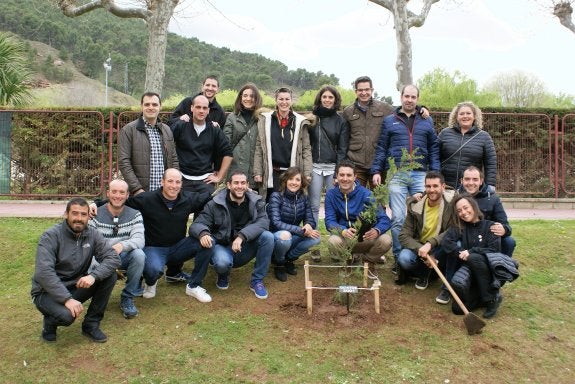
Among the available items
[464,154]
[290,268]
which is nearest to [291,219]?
[290,268]

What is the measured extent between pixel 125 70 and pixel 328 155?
2275 inches

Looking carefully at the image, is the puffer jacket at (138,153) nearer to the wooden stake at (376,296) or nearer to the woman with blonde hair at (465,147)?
the wooden stake at (376,296)

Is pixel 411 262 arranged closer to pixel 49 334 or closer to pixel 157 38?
pixel 49 334

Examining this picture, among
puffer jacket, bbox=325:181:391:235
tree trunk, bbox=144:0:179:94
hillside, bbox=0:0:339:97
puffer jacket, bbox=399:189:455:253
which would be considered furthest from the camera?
hillside, bbox=0:0:339:97

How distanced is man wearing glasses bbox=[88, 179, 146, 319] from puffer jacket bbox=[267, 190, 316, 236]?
1.49 meters

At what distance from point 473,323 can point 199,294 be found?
2.79m

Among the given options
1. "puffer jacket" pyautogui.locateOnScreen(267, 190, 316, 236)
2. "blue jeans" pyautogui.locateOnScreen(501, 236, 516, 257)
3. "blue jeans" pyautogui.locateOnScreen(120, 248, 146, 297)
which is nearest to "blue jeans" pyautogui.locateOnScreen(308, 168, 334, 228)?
"puffer jacket" pyautogui.locateOnScreen(267, 190, 316, 236)

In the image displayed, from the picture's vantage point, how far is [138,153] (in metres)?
5.85

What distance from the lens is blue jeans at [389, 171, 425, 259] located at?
6160 millimetres

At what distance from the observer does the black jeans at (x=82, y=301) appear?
445 centimetres

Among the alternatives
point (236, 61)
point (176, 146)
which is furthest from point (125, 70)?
point (176, 146)

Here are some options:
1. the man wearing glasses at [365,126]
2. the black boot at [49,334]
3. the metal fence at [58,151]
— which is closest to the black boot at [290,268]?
the man wearing glasses at [365,126]

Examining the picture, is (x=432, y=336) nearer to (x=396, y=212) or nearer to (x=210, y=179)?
(x=396, y=212)

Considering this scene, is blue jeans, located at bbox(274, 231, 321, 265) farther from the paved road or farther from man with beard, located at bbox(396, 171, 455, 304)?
the paved road
